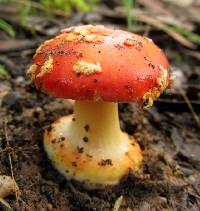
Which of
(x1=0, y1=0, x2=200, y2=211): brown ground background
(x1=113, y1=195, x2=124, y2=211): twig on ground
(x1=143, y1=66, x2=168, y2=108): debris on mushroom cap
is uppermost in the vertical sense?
(x1=143, y1=66, x2=168, y2=108): debris on mushroom cap

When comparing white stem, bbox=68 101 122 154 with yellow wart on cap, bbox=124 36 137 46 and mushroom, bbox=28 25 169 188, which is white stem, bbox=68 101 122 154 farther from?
yellow wart on cap, bbox=124 36 137 46

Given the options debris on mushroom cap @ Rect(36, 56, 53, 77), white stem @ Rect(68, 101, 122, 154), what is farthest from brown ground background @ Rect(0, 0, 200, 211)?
debris on mushroom cap @ Rect(36, 56, 53, 77)

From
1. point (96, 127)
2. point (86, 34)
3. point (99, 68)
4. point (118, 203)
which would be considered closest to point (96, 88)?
point (99, 68)

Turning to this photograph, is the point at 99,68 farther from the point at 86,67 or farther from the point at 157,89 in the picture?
the point at 157,89

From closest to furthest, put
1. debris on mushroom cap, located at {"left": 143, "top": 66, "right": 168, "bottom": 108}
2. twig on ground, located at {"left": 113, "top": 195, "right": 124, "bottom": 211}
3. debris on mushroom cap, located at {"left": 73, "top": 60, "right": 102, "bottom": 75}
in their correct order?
debris on mushroom cap, located at {"left": 73, "top": 60, "right": 102, "bottom": 75} → debris on mushroom cap, located at {"left": 143, "top": 66, "right": 168, "bottom": 108} → twig on ground, located at {"left": 113, "top": 195, "right": 124, "bottom": 211}

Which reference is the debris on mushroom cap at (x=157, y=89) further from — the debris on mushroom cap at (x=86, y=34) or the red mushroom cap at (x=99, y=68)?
the debris on mushroom cap at (x=86, y=34)

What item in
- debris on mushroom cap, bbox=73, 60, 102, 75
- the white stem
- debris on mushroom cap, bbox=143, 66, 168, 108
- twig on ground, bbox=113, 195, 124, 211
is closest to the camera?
debris on mushroom cap, bbox=73, 60, 102, 75
